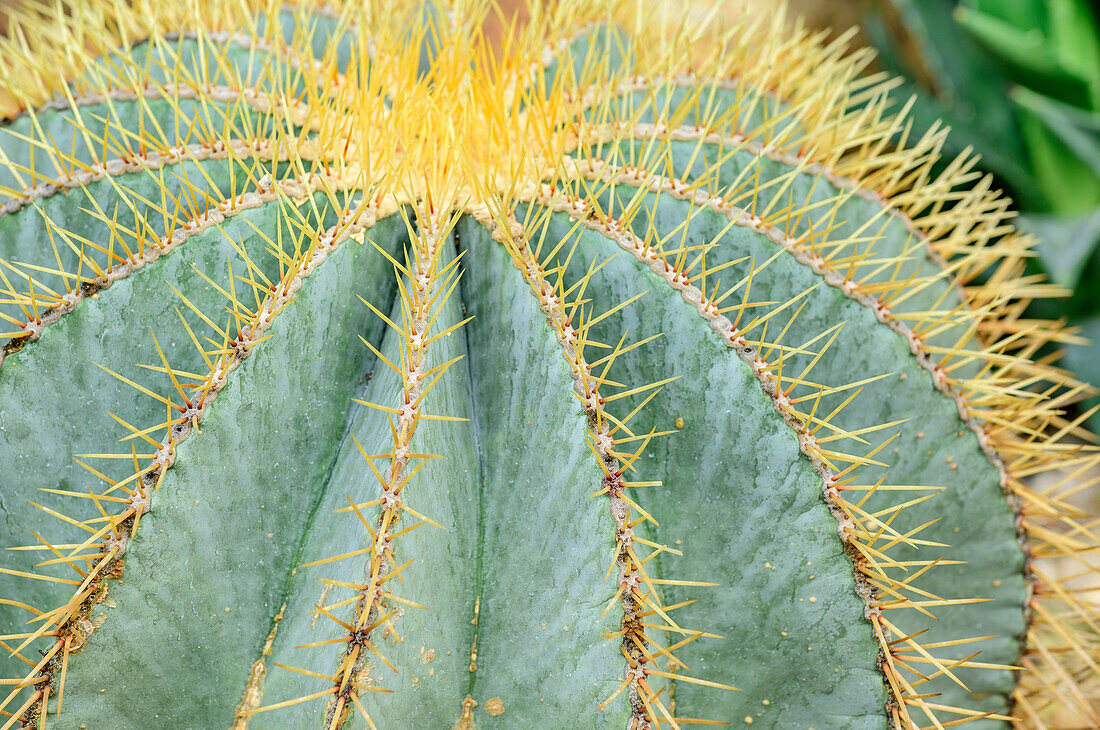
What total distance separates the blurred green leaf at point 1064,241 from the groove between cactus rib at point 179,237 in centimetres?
180

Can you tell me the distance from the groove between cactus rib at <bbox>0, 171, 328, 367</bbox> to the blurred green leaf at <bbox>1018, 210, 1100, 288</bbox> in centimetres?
180

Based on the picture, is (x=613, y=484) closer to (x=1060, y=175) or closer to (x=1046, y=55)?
(x=1046, y=55)

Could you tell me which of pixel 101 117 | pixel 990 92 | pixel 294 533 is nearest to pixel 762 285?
pixel 294 533

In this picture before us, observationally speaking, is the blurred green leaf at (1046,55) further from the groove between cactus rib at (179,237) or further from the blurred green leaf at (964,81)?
the groove between cactus rib at (179,237)

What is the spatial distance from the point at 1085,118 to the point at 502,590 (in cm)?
218

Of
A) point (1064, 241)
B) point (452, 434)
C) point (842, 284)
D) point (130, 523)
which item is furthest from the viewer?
point (1064, 241)

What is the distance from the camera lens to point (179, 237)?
35.6 inches

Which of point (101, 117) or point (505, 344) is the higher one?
point (101, 117)

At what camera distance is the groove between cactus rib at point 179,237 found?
894 mm

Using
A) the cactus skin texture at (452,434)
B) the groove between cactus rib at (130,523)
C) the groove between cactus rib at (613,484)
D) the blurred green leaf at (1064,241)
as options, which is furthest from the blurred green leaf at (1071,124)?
the groove between cactus rib at (130,523)

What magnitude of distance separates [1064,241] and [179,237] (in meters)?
2.07

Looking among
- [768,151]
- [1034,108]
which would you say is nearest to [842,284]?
[768,151]

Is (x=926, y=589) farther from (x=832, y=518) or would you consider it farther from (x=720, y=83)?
(x=720, y=83)

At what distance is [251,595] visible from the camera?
879 mm
